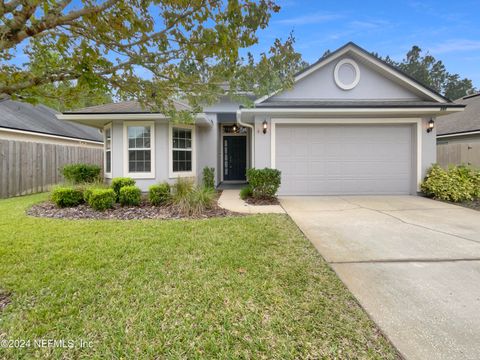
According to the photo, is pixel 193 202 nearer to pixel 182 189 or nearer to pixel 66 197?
pixel 182 189

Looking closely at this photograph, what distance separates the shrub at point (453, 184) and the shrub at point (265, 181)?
553 cm

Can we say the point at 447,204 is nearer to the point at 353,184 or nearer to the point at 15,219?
the point at 353,184

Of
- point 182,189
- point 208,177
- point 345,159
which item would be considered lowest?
point 182,189

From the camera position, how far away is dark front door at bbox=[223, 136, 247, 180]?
13.5m

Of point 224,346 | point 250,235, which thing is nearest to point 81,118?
point 250,235

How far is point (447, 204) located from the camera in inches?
310

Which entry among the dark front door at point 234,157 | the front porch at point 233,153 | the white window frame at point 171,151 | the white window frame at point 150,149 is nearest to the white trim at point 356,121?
the white window frame at point 171,151

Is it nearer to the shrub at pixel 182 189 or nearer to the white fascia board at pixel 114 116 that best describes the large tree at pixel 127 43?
the shrub at pixel 182 189

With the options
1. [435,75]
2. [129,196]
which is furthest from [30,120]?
[435,75]

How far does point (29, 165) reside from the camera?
399 inches

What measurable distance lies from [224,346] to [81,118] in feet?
31.0

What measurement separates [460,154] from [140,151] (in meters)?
15.1

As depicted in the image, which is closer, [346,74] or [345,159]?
[345,159]

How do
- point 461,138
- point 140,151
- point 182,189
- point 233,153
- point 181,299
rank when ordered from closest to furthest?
point 181,299
point 182,189
point 140,151
point 461,138
point 233,153
